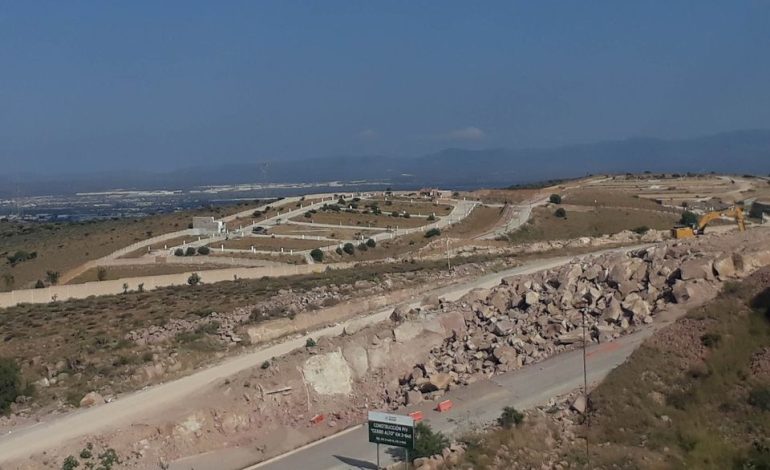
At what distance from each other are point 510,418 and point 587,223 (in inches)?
2067

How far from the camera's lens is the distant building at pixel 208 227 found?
68.5 meters

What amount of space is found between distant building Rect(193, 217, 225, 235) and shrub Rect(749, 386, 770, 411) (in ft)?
182

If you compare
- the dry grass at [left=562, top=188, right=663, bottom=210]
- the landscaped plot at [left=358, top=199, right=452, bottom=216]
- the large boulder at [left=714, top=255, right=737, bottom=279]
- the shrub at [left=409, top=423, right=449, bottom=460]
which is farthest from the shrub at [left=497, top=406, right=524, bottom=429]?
the dry grass at [left=562, top=188, right=663, bottom=210]

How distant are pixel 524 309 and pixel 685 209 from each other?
5388 cm

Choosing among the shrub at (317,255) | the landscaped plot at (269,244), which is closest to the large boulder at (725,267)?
the shrub at (317,255)

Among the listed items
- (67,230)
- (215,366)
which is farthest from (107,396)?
(67,230)

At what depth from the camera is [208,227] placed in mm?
69500

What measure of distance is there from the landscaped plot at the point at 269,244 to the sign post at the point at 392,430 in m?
42.3

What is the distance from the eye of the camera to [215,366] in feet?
86.1

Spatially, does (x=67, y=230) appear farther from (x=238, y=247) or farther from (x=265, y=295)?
(x=265, y=295)

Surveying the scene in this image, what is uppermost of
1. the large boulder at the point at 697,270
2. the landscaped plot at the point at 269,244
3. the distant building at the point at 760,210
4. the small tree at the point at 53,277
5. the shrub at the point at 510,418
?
the large boulder at the point at 697,270

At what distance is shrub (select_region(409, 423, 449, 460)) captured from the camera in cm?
1734

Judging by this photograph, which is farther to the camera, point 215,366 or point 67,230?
point 67,230

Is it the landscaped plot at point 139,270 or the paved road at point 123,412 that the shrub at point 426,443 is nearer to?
the paved road at point 123,412
